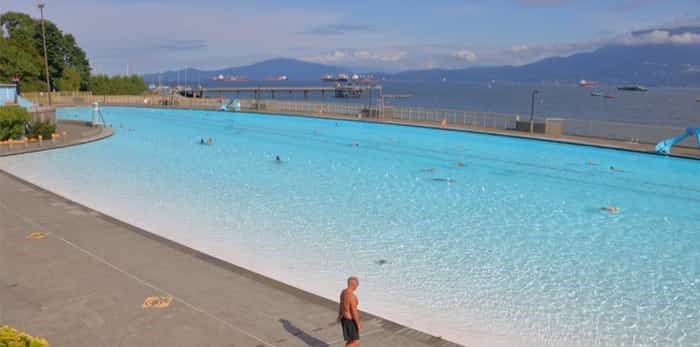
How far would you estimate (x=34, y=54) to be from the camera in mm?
68250

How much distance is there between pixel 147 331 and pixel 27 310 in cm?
194

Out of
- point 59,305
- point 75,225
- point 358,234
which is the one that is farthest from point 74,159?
point 59,305

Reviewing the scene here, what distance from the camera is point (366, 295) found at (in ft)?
31.8

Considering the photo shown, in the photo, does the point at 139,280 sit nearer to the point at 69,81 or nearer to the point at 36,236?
the point at 36,236

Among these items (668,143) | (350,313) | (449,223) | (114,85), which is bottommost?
(449,223)

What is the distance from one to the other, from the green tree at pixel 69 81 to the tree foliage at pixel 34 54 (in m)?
0.03

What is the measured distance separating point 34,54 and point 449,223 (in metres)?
70.1

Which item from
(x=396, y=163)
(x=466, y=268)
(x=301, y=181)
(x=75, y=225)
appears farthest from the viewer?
(x=396, y=163)

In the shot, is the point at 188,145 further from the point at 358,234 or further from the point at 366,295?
the point at 366,295

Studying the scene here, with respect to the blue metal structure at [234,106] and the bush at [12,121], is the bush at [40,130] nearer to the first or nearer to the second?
the bush at [12,121]

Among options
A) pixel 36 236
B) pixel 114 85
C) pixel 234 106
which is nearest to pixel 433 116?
pixel 234 106

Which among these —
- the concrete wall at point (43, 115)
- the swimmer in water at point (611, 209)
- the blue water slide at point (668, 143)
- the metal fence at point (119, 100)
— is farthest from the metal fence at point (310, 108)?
the swimmer in water at point (611, 209)

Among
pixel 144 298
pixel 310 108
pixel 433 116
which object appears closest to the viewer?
pixel 144 298

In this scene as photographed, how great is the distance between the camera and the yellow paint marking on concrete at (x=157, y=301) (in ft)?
25.4
